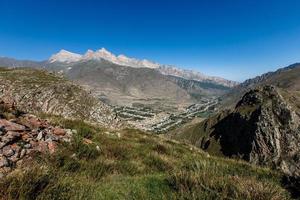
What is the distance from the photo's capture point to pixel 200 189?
576 centimetres

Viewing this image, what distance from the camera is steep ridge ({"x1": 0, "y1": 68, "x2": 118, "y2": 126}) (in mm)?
25125

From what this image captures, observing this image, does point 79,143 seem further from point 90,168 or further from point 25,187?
point 25,187

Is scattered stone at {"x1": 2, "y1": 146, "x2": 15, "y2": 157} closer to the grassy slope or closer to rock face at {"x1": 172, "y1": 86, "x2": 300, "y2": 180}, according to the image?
the grassy slope

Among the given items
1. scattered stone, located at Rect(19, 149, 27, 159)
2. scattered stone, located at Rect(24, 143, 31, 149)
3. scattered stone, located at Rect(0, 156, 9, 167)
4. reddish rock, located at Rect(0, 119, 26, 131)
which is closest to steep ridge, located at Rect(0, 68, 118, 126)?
reddish rock, located at Rect(0, 119, 26, 131)

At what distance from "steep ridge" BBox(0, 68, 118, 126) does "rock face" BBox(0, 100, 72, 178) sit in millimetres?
13431

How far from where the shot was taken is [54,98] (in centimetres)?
2628

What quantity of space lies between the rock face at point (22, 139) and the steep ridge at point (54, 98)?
44.1 feet

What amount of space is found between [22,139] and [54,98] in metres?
18.2

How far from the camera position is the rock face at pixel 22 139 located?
7284mm

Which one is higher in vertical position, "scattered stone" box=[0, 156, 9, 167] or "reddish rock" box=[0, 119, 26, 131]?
"reddish rock" box=[0, 119, 26, 131]

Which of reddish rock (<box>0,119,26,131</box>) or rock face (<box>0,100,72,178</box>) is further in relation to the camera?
reddish rock (<box>0,119,26,131</box>)

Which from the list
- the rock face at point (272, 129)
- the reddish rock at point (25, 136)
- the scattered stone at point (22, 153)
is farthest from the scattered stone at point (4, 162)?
the rock face at point (272, 129)

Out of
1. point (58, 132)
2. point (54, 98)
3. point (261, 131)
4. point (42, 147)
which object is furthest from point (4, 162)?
point (261, 131)

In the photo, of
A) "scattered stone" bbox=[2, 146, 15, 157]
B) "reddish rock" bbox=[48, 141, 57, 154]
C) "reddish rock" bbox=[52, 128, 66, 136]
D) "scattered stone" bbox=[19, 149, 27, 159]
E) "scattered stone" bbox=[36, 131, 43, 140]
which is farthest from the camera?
"reddish rock" bbox=[52, 128, 66, 136]
